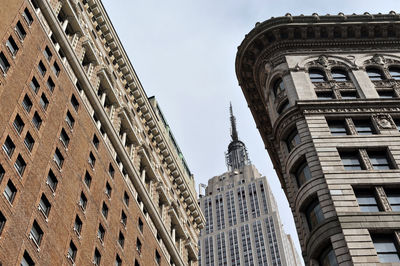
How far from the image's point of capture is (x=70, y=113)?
176 ft

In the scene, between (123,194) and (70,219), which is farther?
(123,194)

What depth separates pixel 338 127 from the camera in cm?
4872

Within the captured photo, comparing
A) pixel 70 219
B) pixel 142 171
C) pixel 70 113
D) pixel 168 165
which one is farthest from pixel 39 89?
pixel 168 165

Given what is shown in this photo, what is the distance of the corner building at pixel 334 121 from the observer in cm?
3788

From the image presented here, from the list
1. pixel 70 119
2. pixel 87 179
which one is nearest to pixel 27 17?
pixel 70 119

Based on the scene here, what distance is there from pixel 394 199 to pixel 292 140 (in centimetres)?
1143

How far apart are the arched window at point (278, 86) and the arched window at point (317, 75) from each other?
276 centimetres

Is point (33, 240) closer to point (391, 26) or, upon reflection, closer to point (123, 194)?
point (123, 194)

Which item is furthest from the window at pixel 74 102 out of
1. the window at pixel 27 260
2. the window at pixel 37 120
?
the window at pixel 27 260

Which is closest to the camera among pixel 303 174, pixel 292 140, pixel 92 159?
pixel 303 174

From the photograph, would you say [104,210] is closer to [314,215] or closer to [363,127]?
[314,215]

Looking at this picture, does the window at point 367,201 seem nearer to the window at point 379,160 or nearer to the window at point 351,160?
the window at point 351,160

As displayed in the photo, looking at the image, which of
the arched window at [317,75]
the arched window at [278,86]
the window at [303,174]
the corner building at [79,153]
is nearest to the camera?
the corner building at [79,153]

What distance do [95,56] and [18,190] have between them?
28184mm
